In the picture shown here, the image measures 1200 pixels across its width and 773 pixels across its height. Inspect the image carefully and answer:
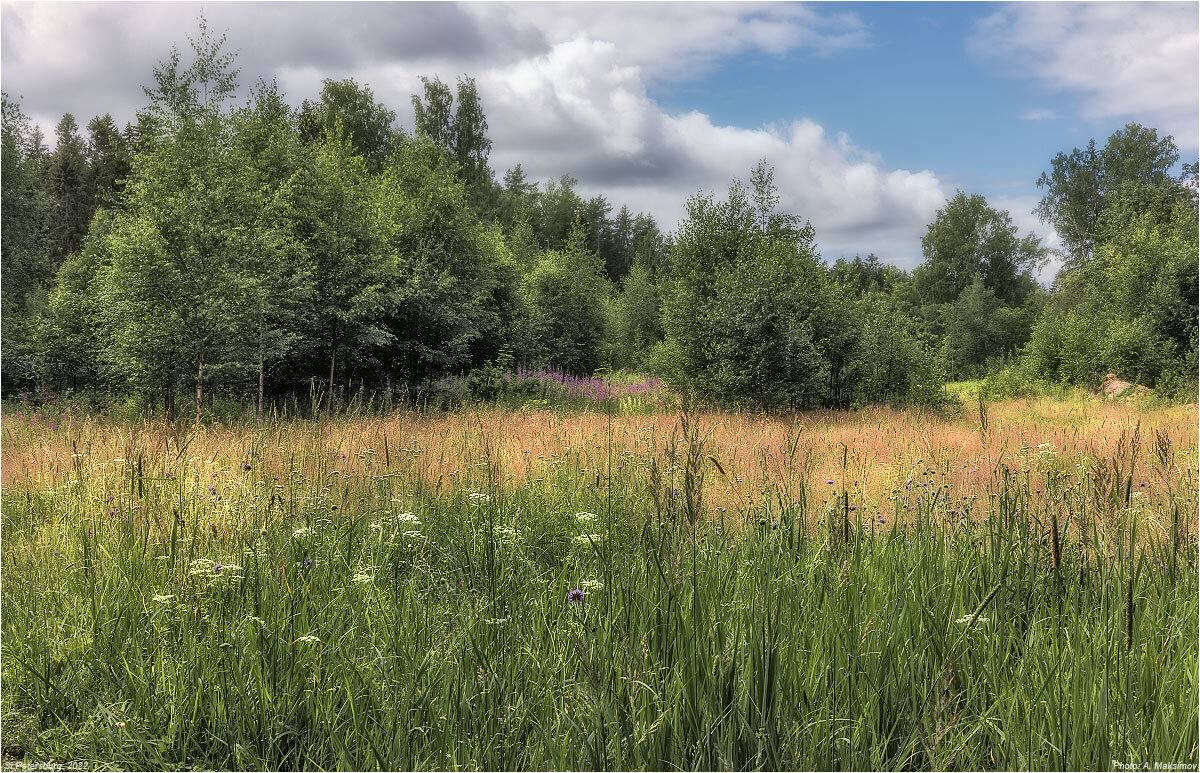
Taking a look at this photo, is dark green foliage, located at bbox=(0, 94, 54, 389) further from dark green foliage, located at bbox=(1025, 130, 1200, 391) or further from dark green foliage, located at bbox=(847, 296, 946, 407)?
dark green foliage, located at bbox=(1025, 130, 1200, 391)

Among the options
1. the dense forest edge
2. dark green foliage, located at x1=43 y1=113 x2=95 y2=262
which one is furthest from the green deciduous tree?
dark green foliage, located at x1=43 y1=113 x2=95 y2=262

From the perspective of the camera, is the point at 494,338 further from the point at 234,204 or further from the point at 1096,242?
the point at 1096,242

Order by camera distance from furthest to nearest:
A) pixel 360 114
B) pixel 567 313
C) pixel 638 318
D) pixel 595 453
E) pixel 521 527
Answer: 1. pixel 638 318
2. pixel 360 114
3. pixel 567 313
4. pixel 595 453
5. pixel 521 527

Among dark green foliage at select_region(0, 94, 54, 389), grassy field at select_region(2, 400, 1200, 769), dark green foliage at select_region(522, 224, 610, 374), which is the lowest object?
grassy field at select_region(2, 400, 1200, 769)

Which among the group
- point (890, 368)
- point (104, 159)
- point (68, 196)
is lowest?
point (890, 368)

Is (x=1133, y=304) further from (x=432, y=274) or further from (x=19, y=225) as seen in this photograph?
(x=19, y=225)

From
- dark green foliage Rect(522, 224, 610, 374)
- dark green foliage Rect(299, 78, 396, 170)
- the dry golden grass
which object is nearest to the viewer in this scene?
the dry golden grass

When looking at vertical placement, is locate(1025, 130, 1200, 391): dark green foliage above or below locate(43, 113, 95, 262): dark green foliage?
below

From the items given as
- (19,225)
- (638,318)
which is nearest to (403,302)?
(638,318)

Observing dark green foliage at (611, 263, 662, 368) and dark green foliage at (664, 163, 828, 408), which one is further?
dark green foliage at (611, 263, 662, 368)

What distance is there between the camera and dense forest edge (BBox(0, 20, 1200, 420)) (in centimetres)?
1118

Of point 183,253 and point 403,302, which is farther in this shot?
point 403,302

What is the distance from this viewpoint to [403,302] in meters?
16.1

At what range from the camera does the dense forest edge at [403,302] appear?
36.7 feet
